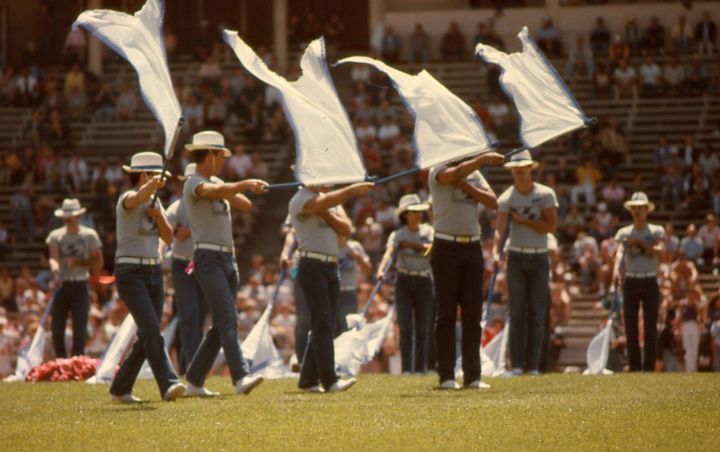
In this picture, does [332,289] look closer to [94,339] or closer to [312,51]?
[312,51]

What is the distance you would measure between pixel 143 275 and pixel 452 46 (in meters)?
25.9

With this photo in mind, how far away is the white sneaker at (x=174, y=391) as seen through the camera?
14122mm

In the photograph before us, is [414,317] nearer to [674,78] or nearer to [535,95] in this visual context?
[535,95]

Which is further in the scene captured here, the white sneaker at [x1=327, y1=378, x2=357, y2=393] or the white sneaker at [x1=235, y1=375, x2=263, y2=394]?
the white sneaker at [x1=327, y1=378, x2=357, y2=393]

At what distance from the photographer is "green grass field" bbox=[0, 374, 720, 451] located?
1061 centimetres

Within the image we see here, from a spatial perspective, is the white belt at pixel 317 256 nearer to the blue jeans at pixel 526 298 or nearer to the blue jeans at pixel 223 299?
the blue jeans at pixel 223 299

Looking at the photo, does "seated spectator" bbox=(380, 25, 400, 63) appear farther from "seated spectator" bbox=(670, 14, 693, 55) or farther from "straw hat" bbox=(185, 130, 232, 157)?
"straw hat" bbox=(185, 130, 232, 157)

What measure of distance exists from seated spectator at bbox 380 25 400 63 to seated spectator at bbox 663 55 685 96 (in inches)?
256

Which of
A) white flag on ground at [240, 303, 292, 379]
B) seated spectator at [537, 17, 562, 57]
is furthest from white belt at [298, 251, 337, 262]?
seated spectator at [537, 17, 562, 57]

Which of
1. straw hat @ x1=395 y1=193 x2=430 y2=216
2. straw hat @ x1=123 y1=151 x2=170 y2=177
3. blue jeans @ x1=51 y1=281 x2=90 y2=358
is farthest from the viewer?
blue jeans @ x1=51 y1=281 x2=90 y2=358

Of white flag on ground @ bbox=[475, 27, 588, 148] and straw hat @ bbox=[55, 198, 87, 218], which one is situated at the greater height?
white flag on ground @ bbox=[475, 27, 588, 148]

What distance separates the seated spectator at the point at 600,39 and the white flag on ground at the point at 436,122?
23883 millimetres

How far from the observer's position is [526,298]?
18344 millimetres

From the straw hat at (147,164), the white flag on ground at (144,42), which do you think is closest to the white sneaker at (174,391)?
the straw hat at (147,164)
